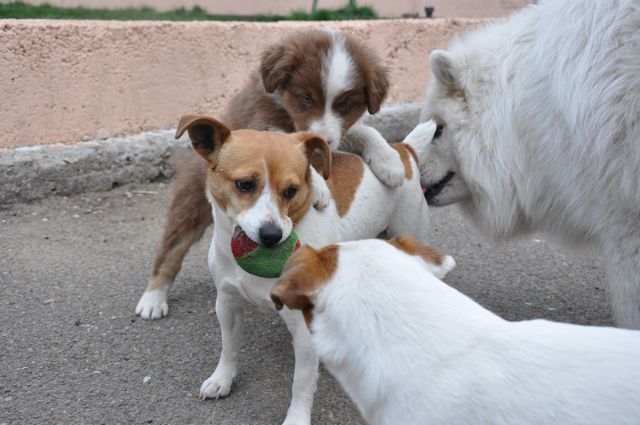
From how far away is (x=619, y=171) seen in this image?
3.00 m

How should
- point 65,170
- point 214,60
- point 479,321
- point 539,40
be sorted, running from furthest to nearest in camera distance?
point 214,60 < point 65,170 < point 539,40 < point 479,321

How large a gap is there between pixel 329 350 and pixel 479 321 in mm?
454

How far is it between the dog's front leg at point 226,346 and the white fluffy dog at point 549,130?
4.16 feet

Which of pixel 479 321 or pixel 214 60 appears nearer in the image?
pixel 479 321

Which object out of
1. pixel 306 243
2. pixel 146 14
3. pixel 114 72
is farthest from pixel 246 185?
pixel 146 14

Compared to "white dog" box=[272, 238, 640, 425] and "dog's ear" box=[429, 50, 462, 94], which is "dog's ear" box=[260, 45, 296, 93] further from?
"white dog" box=[272, 238, 640, 425]

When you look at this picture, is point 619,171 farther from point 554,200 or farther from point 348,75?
point 348,75

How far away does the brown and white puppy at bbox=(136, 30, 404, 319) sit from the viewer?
3895mm

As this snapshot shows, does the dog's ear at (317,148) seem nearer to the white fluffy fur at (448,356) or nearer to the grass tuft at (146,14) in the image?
the white fluffy fur at (448,356)

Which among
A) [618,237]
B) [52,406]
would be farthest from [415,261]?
[52,406]

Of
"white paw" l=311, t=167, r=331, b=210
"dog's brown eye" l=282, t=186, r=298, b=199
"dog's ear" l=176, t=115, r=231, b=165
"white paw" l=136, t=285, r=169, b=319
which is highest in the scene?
"dog's ear" l=176, t=115, r=231, b=165

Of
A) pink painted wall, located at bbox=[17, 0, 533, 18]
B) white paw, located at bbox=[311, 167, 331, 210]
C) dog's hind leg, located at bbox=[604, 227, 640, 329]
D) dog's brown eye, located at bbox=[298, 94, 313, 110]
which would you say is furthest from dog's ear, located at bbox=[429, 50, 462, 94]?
pink painted wall, located at bbox=[17, 0, 533, 18]

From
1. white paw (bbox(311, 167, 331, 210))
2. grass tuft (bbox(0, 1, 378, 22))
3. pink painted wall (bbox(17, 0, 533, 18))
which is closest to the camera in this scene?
white paw (bbox(311, 167, 331, 210))

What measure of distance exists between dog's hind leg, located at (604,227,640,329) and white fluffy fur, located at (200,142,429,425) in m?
1.00
